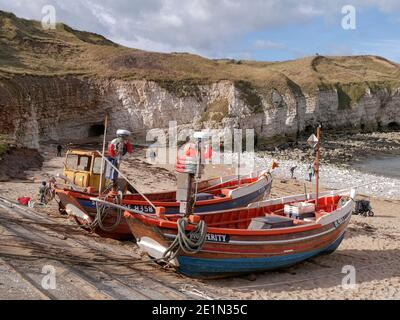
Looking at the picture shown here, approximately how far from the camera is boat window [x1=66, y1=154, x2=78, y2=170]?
18.8 m

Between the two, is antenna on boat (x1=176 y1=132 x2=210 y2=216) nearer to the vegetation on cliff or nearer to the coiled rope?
the coiled rope

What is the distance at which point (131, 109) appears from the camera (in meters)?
52.9

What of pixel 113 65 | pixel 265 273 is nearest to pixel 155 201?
pixel 265 273

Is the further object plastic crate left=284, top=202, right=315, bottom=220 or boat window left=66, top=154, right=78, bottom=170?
boat window left=66, top=154, right=78, bottom=170

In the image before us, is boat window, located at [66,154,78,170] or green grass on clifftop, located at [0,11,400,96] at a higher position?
green grass on clifftop, located at [0,11,400,96]

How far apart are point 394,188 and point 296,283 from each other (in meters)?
25.8

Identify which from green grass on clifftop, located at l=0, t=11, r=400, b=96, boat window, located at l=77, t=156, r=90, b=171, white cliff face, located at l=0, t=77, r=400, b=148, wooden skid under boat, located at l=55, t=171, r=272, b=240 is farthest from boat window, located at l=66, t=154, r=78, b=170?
green grass on clifftop, located at l=0, t=11, r=400, b=96

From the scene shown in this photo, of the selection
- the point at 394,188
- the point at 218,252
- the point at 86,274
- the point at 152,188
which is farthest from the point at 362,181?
the point at 86,274

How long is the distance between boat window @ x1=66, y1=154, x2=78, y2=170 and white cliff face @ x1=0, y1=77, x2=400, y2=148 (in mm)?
19783

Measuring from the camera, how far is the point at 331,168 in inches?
1695

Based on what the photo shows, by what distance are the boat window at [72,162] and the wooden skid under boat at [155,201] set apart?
5.90 feet

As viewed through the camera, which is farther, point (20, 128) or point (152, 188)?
point (20, 128)
